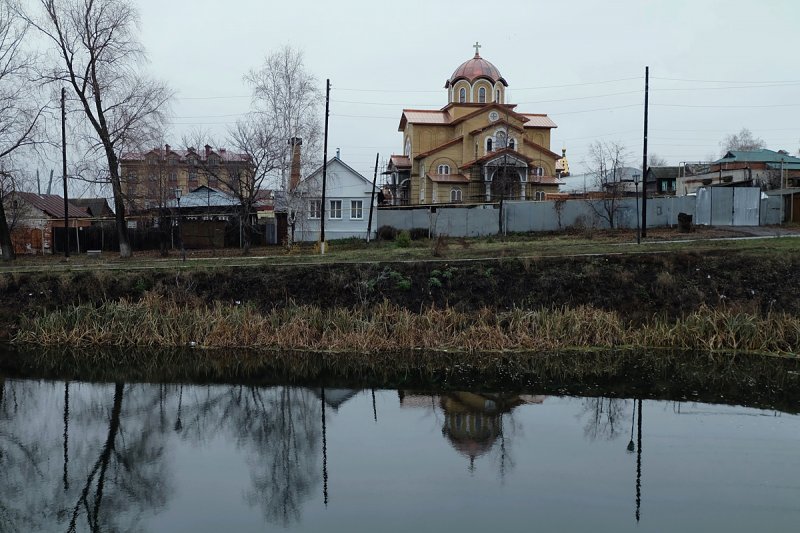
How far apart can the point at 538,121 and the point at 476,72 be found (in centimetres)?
725

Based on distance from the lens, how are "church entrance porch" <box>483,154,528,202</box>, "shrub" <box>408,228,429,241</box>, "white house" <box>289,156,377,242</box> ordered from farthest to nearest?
1. "church entrance porch" <box>483,154,528,202</box>
2. "white house" <box>289,156,377,242</box>
3. "shrub" <box>408,228,429,241</box>

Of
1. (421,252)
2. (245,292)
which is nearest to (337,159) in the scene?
(421,252)

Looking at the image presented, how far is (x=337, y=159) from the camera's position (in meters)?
40.5

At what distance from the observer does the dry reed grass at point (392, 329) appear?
57.0 ft

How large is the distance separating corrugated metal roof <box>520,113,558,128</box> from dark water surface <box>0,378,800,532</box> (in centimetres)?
4738

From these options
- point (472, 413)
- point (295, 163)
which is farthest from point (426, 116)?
point (472, 413)

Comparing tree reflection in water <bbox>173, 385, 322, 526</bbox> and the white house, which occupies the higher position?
the white house

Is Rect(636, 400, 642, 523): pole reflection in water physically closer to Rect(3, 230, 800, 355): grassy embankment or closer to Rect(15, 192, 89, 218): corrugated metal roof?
Rect(3, 230, 800, 355): grassy embankment

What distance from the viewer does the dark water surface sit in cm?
866

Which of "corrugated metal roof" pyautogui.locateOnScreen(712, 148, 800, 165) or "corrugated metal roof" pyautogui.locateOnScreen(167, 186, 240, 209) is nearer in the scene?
"corrugated metal roof" pyautogui.locateOnScreen(167, 186, 240, 209)

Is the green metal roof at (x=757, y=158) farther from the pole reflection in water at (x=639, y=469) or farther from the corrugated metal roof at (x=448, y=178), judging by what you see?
the pole reflection in water at (x=639, y=469)

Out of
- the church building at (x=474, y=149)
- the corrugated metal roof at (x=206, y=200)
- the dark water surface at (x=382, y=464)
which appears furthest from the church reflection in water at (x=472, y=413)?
the church building at (x=474, y=149)

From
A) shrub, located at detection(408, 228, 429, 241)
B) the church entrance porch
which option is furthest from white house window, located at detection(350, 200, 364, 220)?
the church entrance porch

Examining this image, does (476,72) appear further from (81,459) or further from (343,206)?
(81,459)
